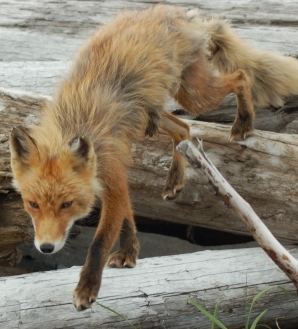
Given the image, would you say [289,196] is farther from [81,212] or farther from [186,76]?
[81,212]

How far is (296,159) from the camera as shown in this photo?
16.6 ft

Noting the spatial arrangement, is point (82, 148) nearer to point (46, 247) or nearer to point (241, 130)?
point (46, 247)

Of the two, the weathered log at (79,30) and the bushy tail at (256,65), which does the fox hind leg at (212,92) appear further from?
the weathered log at (79,30)

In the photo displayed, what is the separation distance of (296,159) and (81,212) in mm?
1892

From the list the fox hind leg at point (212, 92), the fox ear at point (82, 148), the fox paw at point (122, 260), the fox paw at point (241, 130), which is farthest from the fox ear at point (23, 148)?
the fox paw at point (241, 130)

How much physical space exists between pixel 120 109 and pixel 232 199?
138cm

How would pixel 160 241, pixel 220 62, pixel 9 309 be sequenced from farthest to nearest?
pixel 160 241 < pixel 220 62 < pixel 9 309

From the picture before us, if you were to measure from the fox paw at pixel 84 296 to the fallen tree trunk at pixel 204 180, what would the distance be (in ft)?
4.23

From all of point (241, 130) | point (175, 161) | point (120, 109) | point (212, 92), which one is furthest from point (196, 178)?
point (120, 109)

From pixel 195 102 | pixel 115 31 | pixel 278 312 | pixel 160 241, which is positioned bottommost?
pixel 160 241

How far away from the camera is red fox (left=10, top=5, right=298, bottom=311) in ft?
13.0

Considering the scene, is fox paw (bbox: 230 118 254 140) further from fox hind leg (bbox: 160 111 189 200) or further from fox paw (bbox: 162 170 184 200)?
fox paw (bbox: 162 170 184 200)

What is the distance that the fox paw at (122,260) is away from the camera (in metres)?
4.47

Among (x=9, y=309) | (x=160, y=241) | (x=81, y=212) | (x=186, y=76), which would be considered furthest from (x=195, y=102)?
(x=160, y=241)
